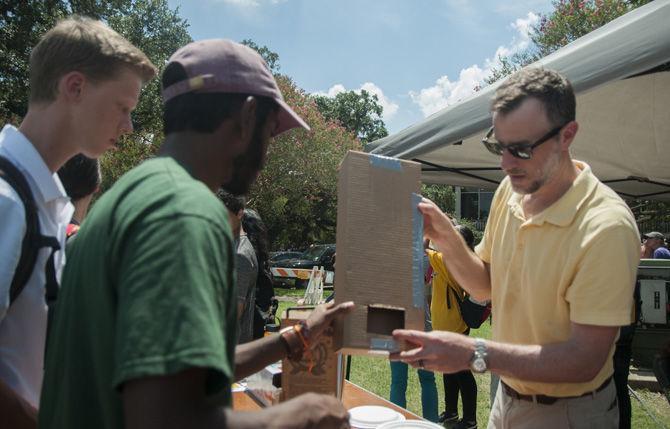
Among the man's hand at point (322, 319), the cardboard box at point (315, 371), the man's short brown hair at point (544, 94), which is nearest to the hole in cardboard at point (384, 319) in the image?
the man's hand at point (322, 319)

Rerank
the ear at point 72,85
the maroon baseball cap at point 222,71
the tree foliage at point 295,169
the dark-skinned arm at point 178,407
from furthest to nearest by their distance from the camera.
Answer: the tree foliage at point 295,169 < the ear at point 72,85 < the maroon baseball cap at point 222,71 < the dark-skinned arm at point 178,407

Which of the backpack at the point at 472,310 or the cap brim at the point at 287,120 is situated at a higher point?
the cap brim at the point at 287,120

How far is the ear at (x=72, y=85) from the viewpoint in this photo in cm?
154

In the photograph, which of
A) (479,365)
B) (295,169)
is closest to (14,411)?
(479,365)

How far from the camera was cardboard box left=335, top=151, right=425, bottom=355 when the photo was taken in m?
1.64

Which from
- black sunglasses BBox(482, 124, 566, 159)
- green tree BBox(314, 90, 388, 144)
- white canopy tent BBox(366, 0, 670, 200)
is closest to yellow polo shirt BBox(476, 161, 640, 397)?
black sunglasses BBox(482, 124, 566, 159)

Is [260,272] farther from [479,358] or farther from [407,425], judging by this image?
[479,358]

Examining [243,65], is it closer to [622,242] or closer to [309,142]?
[622,242]

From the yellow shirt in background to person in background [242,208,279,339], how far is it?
1.64 m

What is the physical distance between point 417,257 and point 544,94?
80 cm

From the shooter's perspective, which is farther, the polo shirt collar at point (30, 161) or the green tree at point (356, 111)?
the green tree at point (356, 111)

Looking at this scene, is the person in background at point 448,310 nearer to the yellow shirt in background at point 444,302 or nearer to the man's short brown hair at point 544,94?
the yellow shirt in background at point 444,302

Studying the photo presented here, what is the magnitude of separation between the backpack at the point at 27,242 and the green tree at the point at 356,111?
53.2 m

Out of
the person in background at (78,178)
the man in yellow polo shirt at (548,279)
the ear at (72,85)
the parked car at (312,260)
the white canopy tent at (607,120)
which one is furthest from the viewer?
the parked car at (312,260)
